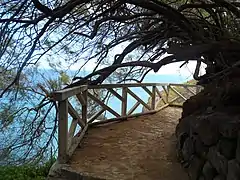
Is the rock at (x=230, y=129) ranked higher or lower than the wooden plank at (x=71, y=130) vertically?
higher

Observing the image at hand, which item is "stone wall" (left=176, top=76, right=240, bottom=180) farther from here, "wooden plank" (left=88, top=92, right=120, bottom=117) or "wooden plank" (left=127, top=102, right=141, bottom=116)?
"wooden plank" (left=127, top=102, right=141, bottom=116)

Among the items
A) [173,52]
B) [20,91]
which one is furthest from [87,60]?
[173,52]

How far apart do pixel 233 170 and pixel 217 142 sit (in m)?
0.45

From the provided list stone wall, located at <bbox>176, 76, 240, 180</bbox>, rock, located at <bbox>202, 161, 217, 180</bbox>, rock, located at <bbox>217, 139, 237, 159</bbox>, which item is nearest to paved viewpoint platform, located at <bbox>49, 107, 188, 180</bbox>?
stone wall, located at <bbox>176, 76, 240, 180</bbox>

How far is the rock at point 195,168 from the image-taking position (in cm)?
309

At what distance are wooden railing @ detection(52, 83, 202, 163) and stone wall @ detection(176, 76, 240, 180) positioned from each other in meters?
1.47

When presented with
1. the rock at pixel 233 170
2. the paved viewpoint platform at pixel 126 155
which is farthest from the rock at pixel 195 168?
the rock at pixel 233 170

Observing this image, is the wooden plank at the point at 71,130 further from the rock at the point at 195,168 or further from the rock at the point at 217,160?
the rock at the point at 217,160

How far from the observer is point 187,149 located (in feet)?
11.7

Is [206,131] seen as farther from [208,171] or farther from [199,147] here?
[208,171]

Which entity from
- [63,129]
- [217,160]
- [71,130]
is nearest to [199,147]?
[217,160]

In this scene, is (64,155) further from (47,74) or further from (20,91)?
(47,74)

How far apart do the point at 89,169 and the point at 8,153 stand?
1442 millimetres

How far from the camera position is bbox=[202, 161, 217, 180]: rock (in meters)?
2.78
